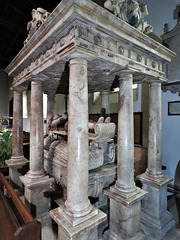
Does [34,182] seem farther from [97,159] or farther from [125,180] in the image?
[125,180]

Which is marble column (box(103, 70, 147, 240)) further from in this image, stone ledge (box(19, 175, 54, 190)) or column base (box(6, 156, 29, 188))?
column base (box(6, 156, 29, 188))

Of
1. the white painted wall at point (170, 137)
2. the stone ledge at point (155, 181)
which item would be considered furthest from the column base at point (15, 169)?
the white painted wall at point (170, 137)

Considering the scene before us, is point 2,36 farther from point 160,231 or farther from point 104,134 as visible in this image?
point 160,231

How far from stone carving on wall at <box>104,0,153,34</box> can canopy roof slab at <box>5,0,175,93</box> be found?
0.25 metres

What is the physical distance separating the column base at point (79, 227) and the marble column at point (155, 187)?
1.28m

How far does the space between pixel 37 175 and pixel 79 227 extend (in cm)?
123

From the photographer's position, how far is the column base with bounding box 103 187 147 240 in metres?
2.00

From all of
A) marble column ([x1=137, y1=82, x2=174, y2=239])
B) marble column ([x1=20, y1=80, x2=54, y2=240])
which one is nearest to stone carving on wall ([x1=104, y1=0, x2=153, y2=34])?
marble column ([x1=137, y1=82, x2=174, y2=239])

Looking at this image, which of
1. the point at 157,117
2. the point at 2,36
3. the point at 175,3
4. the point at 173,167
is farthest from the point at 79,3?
the point at 2,36

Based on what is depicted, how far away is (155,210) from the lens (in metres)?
2.51

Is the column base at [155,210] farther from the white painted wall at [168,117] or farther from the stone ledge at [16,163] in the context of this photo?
the stone ledge at [16,163]

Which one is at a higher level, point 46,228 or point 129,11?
point 129,11

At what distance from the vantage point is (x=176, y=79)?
3.86 metres

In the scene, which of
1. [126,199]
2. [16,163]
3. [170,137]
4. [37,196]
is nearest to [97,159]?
[126,199]
